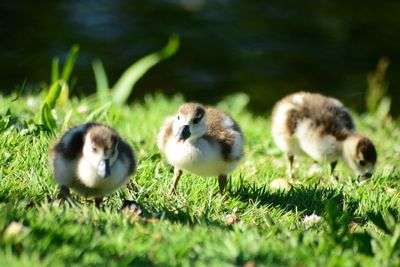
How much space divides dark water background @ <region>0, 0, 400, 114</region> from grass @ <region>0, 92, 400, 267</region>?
5147 mm

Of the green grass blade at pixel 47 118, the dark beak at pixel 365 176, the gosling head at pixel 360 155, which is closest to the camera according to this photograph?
the green grass blade at pixel 47 118

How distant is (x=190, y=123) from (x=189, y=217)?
959mm

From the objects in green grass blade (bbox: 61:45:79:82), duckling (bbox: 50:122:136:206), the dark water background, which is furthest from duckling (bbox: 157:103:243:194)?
the dark water background

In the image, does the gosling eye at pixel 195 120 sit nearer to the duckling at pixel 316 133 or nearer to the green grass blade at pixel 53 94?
the green grass blade at pixel 53 94

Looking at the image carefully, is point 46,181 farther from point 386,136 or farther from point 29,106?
point 386,136

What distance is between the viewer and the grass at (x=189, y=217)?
4359 mm

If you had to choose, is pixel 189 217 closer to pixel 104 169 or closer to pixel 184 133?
pixel 104 169

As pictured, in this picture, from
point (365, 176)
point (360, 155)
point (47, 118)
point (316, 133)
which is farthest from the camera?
point (316, 133)

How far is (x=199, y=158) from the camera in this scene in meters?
5.90

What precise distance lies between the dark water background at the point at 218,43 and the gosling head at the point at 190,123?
645 cm

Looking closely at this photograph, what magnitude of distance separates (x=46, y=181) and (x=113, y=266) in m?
1.74

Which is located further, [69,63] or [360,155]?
[69,63]

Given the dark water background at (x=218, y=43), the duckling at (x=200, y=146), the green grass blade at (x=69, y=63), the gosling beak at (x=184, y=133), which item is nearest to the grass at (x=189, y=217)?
the duckling at (x=200, y=146)

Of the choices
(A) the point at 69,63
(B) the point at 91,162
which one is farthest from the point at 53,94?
(B) the point at 91,162
